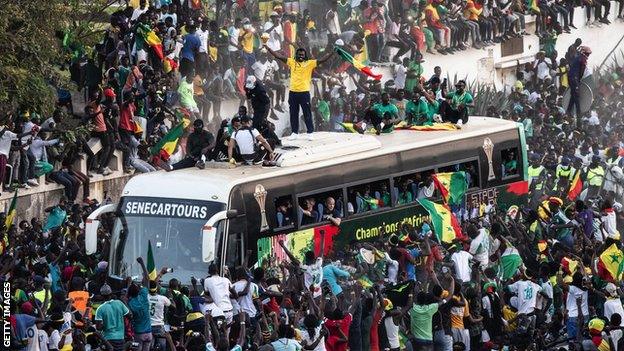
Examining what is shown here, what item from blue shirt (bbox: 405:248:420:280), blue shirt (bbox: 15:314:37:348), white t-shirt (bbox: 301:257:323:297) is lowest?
blue shirt (bbox: 405:248:420:280)

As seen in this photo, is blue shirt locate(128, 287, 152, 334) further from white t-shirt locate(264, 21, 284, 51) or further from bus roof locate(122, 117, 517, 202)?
white t-shirt locate(264, 21, 284, 51)

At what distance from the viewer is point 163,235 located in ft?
77.8

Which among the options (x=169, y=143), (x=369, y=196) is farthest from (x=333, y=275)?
(x=169, y=143)

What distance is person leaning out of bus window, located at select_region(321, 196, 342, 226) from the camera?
2547 cm

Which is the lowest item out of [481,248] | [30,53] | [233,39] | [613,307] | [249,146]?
[481,248]

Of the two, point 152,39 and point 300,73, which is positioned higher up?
point 152,39

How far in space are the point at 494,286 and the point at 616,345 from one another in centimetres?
217

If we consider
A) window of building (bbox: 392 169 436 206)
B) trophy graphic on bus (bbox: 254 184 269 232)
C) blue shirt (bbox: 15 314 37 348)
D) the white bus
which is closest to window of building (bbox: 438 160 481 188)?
the white bus

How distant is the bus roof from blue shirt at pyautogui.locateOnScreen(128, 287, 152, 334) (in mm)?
2910

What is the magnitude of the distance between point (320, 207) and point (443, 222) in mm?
1656

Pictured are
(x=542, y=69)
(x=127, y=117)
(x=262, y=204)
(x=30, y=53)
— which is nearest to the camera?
(x=262, y=204)

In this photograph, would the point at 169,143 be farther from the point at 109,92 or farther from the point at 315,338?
the point at 315,338

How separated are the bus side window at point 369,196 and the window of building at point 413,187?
0.58 ft

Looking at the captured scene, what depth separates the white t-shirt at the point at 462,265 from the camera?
24.1 m
